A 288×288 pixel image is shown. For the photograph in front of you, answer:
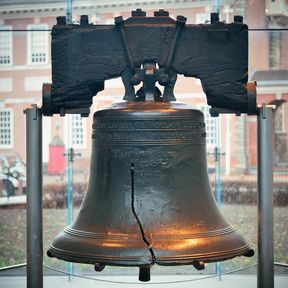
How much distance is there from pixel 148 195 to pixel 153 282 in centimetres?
238

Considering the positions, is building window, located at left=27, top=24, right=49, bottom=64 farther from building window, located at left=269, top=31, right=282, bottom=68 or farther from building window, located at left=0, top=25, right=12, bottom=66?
building window, located at left=269, top=31, right=282, bottom=68

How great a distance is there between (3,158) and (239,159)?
5.66 ft

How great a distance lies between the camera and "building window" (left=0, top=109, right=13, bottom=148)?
5.79 meters

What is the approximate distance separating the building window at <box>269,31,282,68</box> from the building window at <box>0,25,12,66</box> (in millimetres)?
1891

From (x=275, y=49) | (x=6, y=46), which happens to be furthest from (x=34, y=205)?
(x=275, y=49)

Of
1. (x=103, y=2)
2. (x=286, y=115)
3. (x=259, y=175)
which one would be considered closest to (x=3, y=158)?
(x=103, y=2)

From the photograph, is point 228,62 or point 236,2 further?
point 236,2

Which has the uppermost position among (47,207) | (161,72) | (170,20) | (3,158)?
(170,20)

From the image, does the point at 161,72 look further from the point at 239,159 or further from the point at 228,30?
the point at 239,159

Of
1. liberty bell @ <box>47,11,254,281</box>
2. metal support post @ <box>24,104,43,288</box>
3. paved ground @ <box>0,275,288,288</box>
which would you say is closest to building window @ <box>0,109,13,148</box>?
paved ground @ <box>0,275,288,288</box>

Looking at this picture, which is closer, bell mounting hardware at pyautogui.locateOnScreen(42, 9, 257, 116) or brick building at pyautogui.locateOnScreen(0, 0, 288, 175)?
bell mounting hardware at pyautogui.locateOnScreen(42, 9, 257, 116)

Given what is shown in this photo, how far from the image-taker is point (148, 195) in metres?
2.54

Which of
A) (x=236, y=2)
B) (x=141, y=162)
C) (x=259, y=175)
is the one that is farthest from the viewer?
(x=236, y=2)

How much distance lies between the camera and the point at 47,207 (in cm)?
591
